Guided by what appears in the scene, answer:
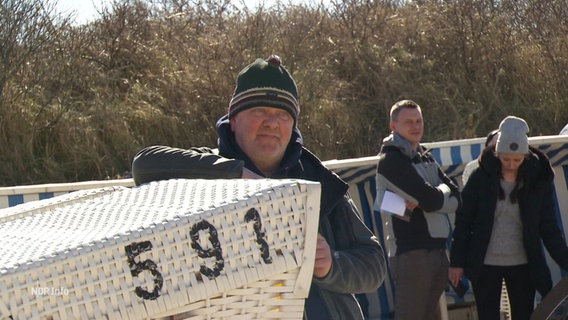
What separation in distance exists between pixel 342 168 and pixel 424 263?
930 mm

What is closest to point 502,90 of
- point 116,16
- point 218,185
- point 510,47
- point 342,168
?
point 510,47

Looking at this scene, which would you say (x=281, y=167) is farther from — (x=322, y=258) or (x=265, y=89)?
(x=322, y=258)

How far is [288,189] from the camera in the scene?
242cm

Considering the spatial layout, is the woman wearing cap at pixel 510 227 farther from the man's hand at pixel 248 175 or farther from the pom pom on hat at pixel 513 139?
the man's hand at pixel 248 175

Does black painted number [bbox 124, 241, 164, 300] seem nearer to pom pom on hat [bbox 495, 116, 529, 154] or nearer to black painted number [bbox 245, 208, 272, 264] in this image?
black painted number [bbox 245, 208, 272, 264]

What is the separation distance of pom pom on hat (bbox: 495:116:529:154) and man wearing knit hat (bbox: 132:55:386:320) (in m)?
3.51

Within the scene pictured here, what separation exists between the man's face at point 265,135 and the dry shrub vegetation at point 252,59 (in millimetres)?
7456

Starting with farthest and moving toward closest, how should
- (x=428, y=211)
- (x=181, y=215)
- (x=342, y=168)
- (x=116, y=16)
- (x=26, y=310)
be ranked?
1. (x=116, y=16)
2. (x=342, y=168)
3. (x=428, y=211)
4. (x=181, y=215)
5. (x=26, y=310)

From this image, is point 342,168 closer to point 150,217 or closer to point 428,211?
point 428,211

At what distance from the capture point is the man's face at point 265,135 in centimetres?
326

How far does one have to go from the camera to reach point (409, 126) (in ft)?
21.8

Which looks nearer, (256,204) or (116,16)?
(256,204)

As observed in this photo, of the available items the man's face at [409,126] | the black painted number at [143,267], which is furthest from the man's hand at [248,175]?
the man's face at [409,126]

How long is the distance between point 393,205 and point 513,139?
32.3 inches
